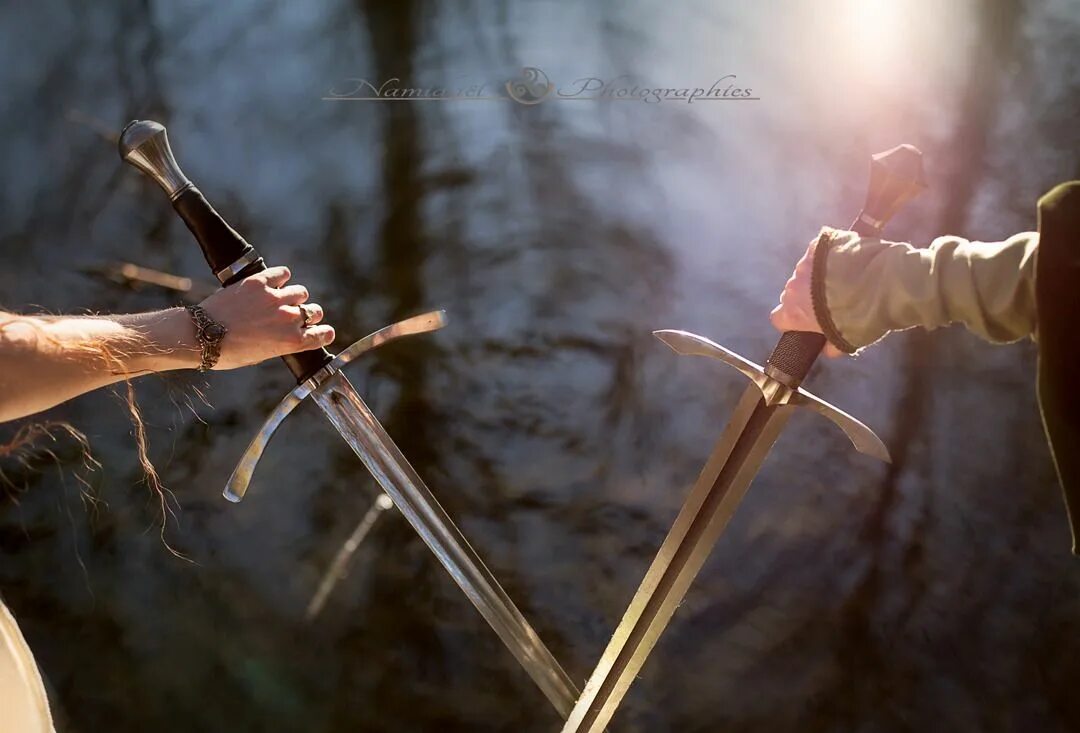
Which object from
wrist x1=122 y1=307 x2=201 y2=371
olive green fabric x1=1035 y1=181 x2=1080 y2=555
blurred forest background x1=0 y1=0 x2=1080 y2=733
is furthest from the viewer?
blurred forest background x1=0 y1=0 x2=1080 y2=733

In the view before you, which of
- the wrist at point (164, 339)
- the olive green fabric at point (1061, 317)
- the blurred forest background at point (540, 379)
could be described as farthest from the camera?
the blurred forest background at point (540, 379)

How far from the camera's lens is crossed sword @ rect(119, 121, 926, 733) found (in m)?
0.82

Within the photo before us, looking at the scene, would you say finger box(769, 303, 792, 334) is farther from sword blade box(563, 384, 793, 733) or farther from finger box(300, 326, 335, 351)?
finger box(300, 326, 335, 351)

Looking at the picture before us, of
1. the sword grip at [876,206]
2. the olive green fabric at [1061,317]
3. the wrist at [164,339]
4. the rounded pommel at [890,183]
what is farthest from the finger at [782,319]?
the wrist at [164,339]

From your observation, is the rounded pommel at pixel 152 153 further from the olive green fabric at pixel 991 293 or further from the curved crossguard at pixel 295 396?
the olive green fabric at pixel 991 293

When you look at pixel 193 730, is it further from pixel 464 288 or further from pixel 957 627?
pixel 957 627

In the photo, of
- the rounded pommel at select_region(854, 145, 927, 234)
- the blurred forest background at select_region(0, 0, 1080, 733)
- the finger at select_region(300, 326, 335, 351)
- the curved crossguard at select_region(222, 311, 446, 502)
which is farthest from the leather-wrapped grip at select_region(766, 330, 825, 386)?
the blurred forest background at select_region(0, 0, 1080, 733)

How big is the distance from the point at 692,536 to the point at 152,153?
693 mm

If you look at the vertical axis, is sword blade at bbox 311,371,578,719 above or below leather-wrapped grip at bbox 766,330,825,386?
below

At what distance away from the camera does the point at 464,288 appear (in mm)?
1504

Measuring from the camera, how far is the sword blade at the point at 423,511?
2.99 feet

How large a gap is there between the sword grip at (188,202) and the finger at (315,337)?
0.10ft

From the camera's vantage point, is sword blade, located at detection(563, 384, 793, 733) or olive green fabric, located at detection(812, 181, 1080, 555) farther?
sword blade, located at detection(563, 384, 793, 733)

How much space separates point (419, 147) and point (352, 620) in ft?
2.87
